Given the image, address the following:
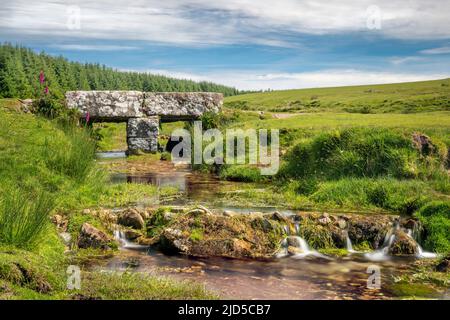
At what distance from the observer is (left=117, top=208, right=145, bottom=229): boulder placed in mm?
11562

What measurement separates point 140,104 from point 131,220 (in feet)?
42.4

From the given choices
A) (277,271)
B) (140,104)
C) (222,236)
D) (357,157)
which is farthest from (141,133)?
(277,271)

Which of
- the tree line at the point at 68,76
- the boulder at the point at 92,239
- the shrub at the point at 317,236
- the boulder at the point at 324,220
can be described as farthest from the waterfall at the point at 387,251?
the tree line at the point at 68,76

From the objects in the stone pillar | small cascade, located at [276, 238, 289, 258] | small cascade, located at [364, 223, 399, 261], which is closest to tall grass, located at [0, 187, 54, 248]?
small cascade, located at [276, 238, 289, 258]

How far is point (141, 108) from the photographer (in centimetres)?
2392

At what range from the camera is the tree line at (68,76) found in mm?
69000

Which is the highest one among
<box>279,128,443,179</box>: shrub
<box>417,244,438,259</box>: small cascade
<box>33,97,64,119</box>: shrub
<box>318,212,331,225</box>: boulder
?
<box>33,97,64,119</box>: shrub

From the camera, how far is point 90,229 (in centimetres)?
1069

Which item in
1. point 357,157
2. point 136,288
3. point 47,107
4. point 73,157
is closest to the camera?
point 136,288

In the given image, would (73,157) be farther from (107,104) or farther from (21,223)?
(107,104)

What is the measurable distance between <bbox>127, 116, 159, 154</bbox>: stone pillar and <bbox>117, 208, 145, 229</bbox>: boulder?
1243cm

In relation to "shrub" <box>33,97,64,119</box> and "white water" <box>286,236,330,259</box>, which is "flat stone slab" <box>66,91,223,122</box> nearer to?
"shrub" <box>33,97,64,119</box>

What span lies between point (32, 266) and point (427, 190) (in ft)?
33.9
